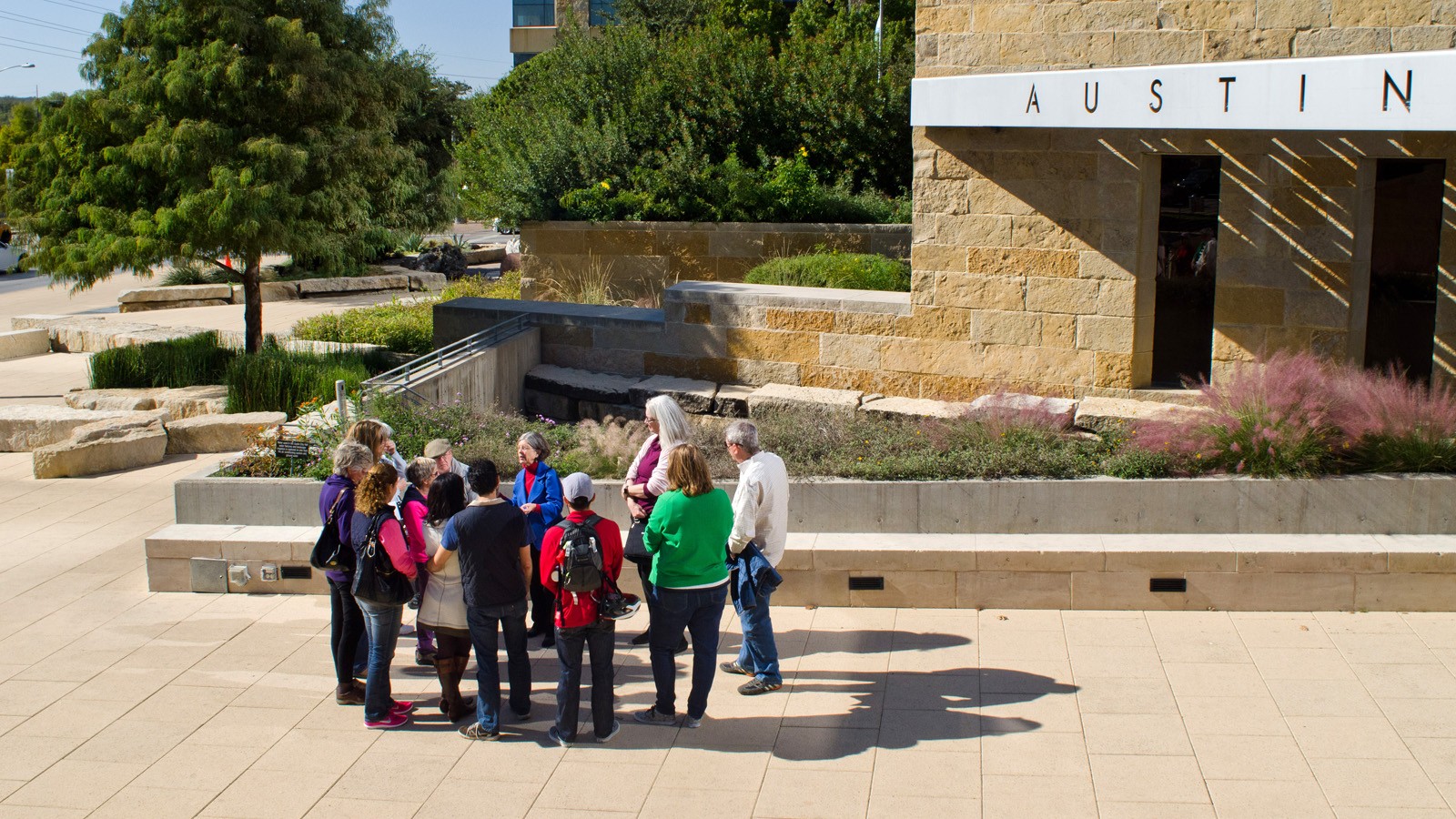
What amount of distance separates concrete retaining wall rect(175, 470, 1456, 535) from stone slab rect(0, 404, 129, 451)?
6922 mm

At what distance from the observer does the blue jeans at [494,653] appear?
238 inches

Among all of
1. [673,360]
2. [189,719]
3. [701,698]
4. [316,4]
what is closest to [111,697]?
[189,719]

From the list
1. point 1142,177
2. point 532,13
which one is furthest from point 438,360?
point 532,13

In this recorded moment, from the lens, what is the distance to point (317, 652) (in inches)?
290

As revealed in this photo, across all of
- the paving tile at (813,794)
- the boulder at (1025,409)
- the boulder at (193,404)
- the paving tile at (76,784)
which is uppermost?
the boulder at (1025,409)

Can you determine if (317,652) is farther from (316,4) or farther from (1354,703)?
(316,4)

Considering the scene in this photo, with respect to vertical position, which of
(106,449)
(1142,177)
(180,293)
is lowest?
(106,449)

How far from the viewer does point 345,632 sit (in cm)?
660

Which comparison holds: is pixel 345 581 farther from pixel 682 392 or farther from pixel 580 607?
pixel 682 392

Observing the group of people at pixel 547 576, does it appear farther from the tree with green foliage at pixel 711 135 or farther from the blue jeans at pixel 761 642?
the tree with green foliage at pixel 711 135

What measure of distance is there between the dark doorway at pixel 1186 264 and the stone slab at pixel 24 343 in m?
15.4

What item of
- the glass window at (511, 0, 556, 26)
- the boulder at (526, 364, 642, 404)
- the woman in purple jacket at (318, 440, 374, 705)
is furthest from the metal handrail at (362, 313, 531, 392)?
the glass window at (511, 0, 556, 26)

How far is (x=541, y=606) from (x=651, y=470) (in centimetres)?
102

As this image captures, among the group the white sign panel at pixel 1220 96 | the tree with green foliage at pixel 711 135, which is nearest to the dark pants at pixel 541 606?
the white sign panel at pixel 1220 96
